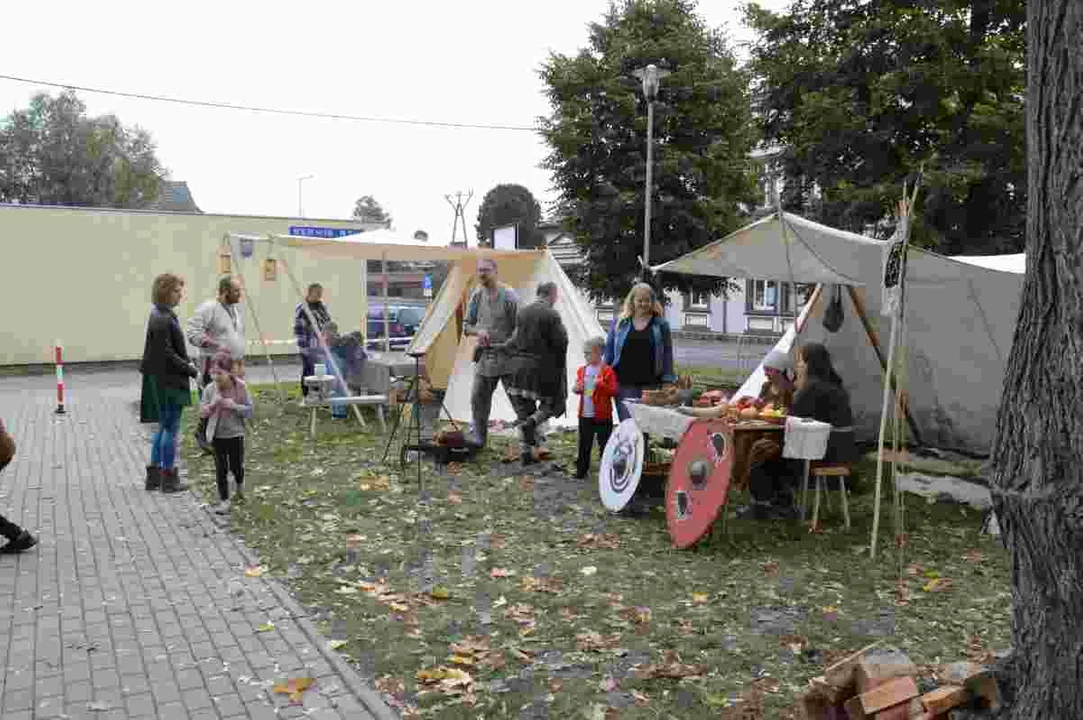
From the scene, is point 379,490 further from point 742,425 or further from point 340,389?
point 340,389

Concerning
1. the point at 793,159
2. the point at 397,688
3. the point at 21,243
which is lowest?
the point at 397,688

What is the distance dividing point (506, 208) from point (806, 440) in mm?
66942

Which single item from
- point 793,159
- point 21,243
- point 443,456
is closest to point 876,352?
point 443,456

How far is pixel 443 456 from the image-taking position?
9430 millimetres

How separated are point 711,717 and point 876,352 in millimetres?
6677

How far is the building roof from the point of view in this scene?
5505 centimetres

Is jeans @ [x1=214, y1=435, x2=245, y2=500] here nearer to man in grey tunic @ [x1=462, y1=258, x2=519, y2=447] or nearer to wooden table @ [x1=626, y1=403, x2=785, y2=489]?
man in grey tunic @ [x1=462, y1=258, x2=519, y2=447]

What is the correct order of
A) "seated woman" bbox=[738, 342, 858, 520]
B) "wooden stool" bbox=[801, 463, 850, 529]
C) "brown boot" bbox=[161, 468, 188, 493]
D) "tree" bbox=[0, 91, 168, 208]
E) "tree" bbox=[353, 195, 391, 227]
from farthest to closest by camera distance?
"tree" bbox=[353, 195, 391, 227]
"tree" bbox=[0, 91, 168, 208]
"brown boot" bbox=[161, 468, 188, 493]
"seated woman" bbox=[738, 342, 858, 520]
"wooden stool" bbox=[801, 463, 850, 529]

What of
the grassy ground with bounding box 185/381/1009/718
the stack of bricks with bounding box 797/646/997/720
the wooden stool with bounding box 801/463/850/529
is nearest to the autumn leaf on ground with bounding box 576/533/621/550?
the grassy ground with bounding box 185/381/1009/718

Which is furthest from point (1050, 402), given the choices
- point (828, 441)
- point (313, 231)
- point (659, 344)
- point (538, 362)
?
point (313, 231)

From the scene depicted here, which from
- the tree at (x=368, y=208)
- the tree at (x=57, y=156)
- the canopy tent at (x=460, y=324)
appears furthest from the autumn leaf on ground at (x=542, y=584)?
the tree at (x=368, y=208)

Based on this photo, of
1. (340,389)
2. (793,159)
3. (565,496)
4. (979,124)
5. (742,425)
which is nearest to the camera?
Result: (742,425)

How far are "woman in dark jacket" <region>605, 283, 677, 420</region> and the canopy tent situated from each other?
2.69 m

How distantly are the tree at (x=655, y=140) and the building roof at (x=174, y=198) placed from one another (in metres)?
37.6
